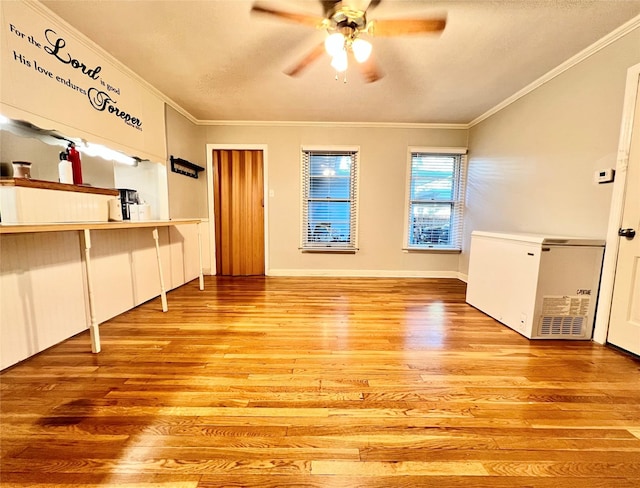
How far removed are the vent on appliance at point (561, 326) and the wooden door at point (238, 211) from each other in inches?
141

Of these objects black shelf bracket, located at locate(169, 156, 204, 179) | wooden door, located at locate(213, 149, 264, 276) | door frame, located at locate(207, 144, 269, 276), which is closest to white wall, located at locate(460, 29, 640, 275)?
door frame, located at locate(207, 144, 269, 276)

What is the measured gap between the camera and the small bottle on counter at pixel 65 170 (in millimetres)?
1918

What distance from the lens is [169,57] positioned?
231 cm

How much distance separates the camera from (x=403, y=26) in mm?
1665

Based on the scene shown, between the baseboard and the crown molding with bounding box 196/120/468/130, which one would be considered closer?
the crown molding with bounding box 196/120/468/130

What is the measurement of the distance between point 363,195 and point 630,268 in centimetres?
291

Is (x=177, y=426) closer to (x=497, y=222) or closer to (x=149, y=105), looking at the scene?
(x=149, y=105)

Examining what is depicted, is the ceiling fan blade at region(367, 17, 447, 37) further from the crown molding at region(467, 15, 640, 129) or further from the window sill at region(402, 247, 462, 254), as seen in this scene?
the window sill at region(402, 247, 462, 254)

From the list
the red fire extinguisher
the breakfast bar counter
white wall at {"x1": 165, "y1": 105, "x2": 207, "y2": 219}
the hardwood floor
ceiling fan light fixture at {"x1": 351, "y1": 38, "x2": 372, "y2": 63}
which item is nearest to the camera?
the hardwood floor

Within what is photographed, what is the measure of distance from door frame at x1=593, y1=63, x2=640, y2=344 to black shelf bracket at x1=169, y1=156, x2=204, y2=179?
175 inches

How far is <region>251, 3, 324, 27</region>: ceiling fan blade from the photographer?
1609mm

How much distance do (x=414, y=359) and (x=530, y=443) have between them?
0.71 meters

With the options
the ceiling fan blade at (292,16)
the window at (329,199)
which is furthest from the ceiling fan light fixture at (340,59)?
the window at (329,199)

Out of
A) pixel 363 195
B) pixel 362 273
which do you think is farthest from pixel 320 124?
pixel 362 273
